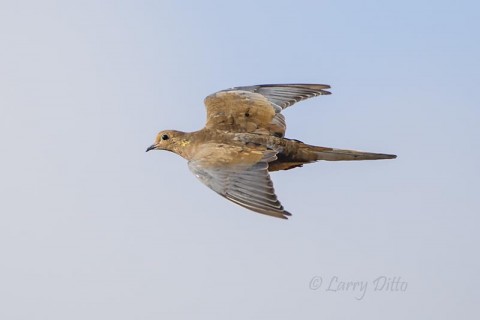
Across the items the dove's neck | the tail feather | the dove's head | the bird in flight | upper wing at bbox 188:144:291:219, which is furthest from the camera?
the dove's head

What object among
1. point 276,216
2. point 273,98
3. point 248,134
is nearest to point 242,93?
point 273,98

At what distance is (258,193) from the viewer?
47.8ft

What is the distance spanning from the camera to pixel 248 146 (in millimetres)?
16266

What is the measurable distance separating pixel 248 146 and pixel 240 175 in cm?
113

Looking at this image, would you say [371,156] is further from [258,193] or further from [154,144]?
[154,144]

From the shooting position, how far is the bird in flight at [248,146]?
1487cm

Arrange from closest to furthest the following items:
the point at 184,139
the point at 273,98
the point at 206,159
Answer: the point at 206,159 < the point at 184,139 < the point at 273,98

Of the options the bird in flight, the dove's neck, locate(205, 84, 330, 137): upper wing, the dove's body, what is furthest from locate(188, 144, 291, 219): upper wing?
locate(205, 84, 330, 137): upper wing

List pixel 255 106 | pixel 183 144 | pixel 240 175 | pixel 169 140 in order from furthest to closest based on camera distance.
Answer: pixel 255 106 → pixel 169 140 → pixel 183 144 → pixel 240 175

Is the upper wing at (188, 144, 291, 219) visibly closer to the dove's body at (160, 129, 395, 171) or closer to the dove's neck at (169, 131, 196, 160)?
the dove's body at (160, 129, 395, 171)

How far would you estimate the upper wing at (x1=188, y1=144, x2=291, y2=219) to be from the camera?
1424cm

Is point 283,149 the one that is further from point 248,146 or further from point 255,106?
point 255,106

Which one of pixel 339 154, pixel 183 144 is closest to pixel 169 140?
pixel 183 144

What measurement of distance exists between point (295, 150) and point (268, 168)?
545mm
